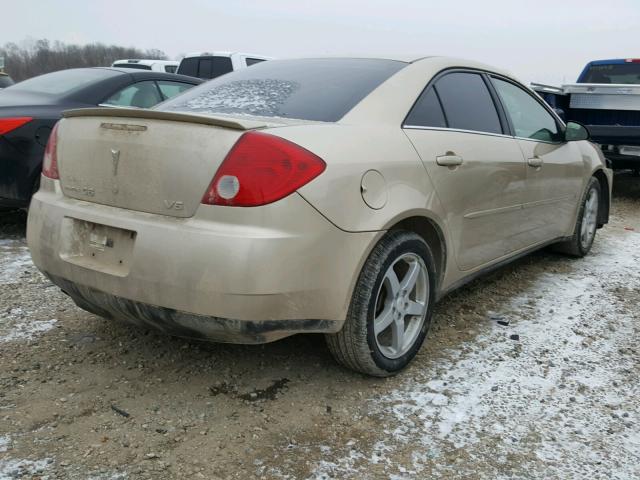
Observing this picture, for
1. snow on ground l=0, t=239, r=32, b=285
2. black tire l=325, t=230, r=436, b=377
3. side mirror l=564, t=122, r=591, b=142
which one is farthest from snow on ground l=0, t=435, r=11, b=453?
side mirror l=564, t=122, r=591, b=142

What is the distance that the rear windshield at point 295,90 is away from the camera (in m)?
2.70

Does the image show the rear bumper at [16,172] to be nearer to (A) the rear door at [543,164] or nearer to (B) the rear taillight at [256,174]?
(B) the rear taillight at [256,174]

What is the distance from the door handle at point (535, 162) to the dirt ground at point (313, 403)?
940 mm

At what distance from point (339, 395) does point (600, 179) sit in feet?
12.0

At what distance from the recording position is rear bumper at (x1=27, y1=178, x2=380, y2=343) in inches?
84.3

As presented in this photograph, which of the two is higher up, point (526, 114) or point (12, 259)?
point (526, 114)

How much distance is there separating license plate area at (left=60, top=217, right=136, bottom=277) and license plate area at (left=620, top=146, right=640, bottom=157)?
23.9ft

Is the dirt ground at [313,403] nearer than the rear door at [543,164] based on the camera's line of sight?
Yes

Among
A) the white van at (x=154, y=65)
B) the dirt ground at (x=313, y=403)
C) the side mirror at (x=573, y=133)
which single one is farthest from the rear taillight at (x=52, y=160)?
the white van at (x=154, y=65)

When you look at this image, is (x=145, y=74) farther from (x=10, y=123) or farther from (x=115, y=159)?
(x=115, y=159)

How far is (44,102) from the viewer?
485 centimetres

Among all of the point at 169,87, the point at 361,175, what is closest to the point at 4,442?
the point at 361,175

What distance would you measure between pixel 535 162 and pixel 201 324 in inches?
99.9

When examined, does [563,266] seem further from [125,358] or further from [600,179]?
[125,358]
